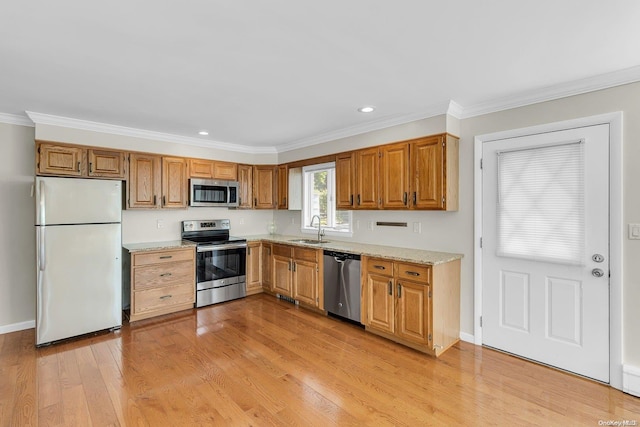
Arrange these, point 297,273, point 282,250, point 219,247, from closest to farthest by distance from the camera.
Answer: point 297,273 < point 219,247 < point 282,250

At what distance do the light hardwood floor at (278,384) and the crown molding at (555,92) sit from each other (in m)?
2.37

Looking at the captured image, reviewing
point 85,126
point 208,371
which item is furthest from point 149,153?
point 208,371

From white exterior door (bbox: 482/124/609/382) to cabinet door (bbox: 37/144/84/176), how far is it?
4501mm

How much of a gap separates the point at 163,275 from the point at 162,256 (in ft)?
0.81

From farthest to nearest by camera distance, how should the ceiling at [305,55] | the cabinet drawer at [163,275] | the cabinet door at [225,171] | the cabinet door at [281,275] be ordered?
the cabinet door at [225,171]
the cabinet door at [281,275]
the cabinet drawer at [163,275]
the ceiling at [305,55]

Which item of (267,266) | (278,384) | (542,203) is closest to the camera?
(278,384)

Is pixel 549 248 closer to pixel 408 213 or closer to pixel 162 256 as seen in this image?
pixel 408 213

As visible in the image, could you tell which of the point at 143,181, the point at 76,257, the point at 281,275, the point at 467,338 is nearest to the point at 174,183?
the point at 143,181

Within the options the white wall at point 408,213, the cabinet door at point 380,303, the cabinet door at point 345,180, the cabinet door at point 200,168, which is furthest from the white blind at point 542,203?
the cabinet door at point 200,168

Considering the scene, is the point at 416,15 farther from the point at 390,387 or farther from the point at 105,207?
the point at 105,207

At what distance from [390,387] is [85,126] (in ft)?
14.1

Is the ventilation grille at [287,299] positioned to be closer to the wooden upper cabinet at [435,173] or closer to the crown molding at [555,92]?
the wooden upper cabinet at [435,173]

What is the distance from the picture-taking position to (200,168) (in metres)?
4.66

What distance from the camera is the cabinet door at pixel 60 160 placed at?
11.3ft
